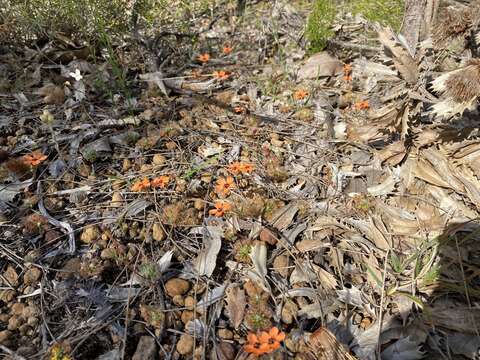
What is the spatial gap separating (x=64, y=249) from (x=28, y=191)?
595 mm

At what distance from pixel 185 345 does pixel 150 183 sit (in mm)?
1044

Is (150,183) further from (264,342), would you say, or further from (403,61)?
(403,61)

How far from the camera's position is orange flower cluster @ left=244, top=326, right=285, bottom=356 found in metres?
1.61

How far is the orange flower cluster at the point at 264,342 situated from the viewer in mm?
1605

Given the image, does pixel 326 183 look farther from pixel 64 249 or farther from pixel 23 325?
pixel 23 325

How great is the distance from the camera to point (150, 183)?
241 cm

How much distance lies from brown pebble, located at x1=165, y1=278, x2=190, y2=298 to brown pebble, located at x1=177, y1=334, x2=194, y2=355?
0.24 meters

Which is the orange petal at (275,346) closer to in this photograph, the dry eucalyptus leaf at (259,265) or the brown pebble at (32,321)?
the dry eucalyptus leaf at (259,265)

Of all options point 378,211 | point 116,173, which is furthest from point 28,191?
point 378,211

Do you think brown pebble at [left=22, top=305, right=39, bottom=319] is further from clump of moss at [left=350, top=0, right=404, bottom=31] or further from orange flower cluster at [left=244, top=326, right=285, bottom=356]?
clump of moss at [left=350, top=0, right=404, bottom=31]

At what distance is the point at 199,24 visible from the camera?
4449 mm

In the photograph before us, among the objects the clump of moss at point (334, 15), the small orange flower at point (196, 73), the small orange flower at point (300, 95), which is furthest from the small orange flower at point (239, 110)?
the clump of moss at point (334, 15)

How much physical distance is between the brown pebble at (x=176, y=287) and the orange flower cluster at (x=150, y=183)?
653 millimetres

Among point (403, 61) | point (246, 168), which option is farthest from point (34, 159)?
point (403, 61)
